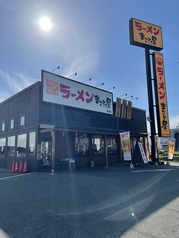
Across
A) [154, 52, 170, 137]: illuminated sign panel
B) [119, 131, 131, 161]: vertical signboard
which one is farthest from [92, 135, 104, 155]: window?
[154, 52, 170, 137]: illuminated sign panel

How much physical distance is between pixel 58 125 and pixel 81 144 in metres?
2.35

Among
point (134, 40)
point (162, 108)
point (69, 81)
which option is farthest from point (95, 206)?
point (134, 40)

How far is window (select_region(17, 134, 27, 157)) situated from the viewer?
449 inches

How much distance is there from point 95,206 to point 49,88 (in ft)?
27.5

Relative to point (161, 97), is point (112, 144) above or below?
below

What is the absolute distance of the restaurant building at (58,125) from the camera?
10.8 meters

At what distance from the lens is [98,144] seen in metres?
13.6

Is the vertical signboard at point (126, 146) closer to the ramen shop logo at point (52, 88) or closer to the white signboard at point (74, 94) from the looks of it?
the white signboard at point (74, 94)

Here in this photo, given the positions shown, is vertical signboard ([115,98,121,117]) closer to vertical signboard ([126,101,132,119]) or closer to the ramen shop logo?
vertical signboard ([126,101,132,119])

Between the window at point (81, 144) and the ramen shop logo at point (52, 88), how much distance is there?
3.01 metres

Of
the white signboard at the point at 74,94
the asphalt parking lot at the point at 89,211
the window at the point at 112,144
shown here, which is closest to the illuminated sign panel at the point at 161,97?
the window at the point at 112,144

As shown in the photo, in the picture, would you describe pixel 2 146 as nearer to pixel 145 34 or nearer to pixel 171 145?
pixel 171 145

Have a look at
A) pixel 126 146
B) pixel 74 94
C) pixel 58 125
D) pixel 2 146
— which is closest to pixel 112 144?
pixel 126 146

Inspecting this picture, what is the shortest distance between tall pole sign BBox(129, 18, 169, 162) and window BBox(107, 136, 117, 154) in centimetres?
278
